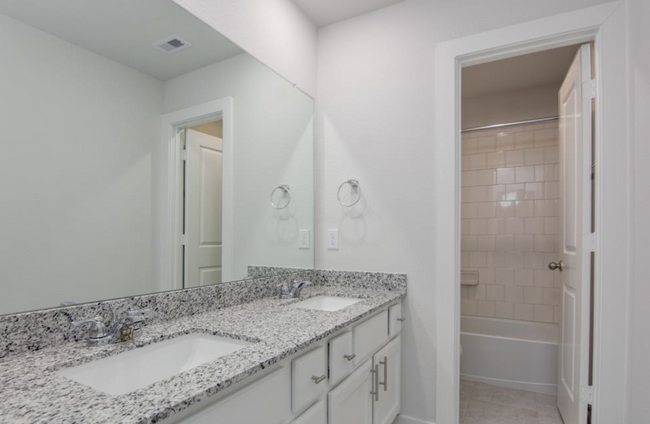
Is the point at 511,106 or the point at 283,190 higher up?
the point at 511,106

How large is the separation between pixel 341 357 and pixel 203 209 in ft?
2.68

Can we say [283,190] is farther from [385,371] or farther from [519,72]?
[519,72]

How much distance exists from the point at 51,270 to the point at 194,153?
661 millimetres

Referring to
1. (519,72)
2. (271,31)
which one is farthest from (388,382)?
(519,72)

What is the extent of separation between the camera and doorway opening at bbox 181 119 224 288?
1437mm

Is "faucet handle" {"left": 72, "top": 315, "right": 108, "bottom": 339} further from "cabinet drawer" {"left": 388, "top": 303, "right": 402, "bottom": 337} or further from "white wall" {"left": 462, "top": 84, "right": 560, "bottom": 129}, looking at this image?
"white wall" {"left": 462, "top": 84, "right": 560, "bottom": 129}

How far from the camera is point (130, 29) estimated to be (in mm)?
1219

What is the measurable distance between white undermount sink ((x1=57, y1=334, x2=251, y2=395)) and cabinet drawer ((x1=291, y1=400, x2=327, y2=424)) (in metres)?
0.27

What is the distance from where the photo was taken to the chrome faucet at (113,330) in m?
1.00

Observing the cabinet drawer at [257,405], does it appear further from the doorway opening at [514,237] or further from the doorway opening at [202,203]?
the doorway opening at [514,237]

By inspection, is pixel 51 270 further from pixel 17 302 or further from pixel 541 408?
pixel 541 408

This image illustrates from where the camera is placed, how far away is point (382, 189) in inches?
81.8

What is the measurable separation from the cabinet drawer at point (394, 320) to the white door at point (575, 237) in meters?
0.87

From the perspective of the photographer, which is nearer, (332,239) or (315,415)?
(315,415)
